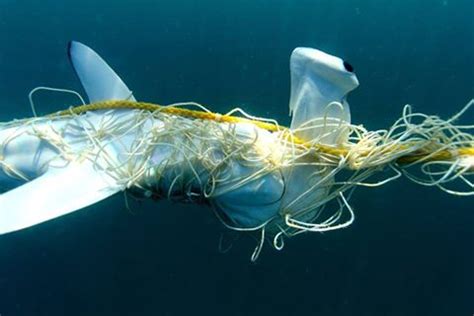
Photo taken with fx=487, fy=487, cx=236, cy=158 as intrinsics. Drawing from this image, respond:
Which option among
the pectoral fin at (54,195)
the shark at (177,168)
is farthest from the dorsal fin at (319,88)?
the pectoral fin at (54,195)

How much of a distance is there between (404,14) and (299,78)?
9442 mm

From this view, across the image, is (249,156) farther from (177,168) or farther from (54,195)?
(54,195)

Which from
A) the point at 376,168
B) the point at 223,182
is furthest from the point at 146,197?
the point at 376,168

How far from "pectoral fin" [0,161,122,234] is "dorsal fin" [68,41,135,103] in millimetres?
534

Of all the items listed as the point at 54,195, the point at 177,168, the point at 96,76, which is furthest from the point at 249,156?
the point at 96,76

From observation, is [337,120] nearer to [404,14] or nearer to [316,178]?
[316,178]

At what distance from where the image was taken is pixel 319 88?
6.48ft

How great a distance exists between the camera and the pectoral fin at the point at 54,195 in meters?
1.89

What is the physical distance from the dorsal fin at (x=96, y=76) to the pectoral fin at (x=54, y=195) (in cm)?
53

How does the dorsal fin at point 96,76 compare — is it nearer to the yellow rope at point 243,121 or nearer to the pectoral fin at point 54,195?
the yellow rope at point 243,121

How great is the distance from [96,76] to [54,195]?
89 cm

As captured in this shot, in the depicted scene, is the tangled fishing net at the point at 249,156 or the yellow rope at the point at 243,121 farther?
the tangled fishing net at the point at 249,156

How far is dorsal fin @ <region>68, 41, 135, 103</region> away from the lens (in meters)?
2.60

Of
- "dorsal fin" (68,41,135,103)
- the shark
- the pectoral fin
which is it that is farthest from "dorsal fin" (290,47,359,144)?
"dorsal fin" (68,41,135,103)
